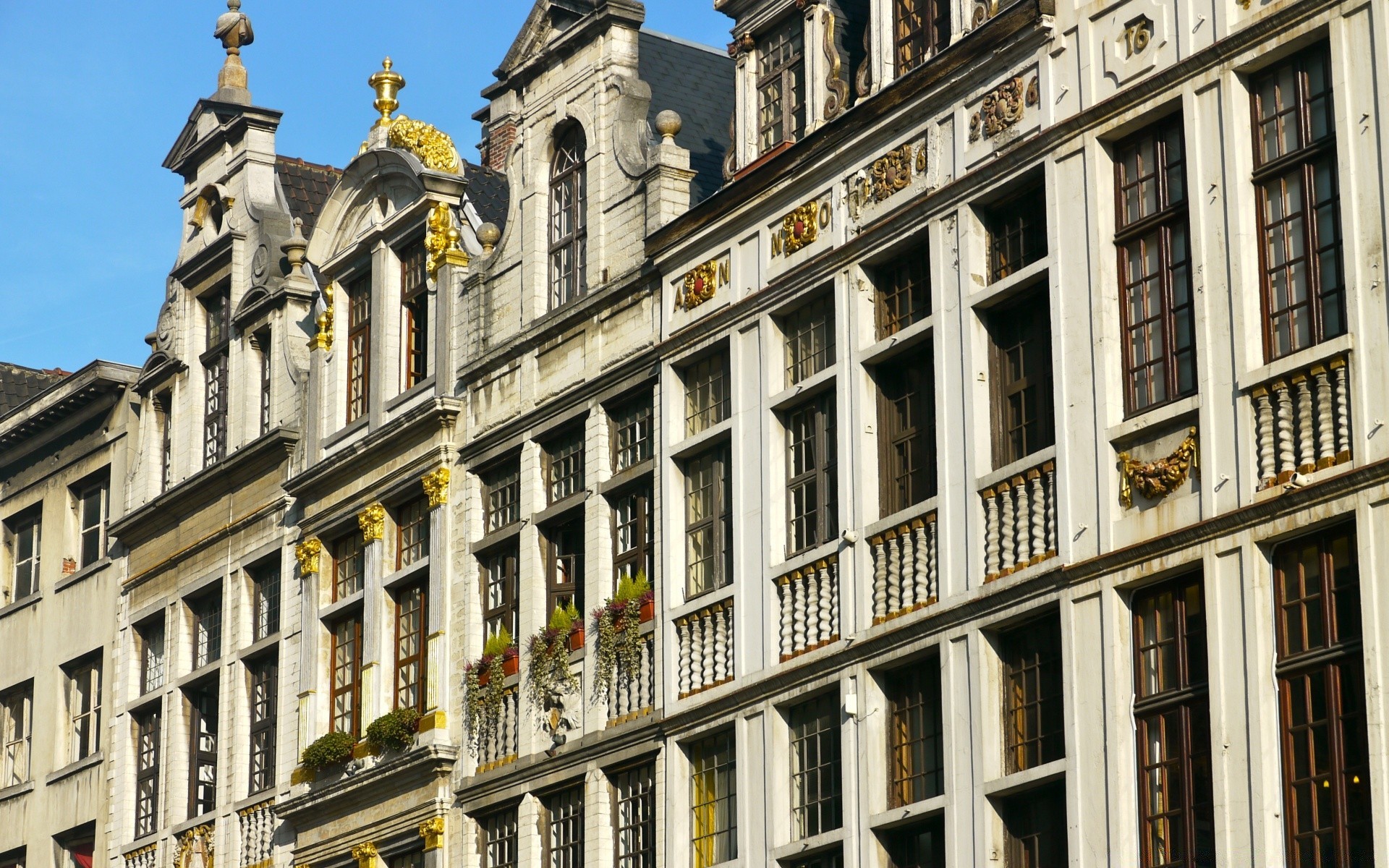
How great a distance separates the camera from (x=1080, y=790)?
20859 mm

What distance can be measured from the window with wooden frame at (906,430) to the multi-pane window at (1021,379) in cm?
75

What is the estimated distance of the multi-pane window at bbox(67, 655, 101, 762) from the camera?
38.3 metres

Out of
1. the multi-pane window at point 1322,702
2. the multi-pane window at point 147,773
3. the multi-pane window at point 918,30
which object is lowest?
the multi-pane window at point 1322,702

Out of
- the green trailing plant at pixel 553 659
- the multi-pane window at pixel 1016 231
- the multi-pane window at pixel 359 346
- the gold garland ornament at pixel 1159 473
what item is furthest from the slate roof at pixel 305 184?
the gold garland ornament at pixel 1159 473

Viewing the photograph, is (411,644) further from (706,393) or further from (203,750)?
(706,393)

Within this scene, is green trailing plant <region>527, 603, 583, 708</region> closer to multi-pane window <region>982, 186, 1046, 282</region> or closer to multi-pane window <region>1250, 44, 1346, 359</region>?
multi-pane window <region>982, 186, 1046, 282</region>

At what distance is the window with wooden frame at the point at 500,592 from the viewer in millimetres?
29109

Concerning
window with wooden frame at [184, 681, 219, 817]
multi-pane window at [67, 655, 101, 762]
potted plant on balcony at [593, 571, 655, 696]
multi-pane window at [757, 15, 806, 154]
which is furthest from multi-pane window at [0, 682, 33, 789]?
multi-pane window at [757, 15, 806, 154]

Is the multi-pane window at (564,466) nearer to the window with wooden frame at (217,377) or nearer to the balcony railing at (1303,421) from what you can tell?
the window with wooden frame at (217,377)

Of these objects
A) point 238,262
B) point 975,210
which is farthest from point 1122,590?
point 238,262

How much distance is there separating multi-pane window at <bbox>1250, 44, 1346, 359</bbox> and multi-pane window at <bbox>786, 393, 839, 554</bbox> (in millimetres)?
5316

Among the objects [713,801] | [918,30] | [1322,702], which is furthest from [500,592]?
[1322,702]

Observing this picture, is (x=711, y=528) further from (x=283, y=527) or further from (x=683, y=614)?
(x=283, y=527)

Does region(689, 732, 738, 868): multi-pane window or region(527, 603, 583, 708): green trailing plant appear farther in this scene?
region(527, 603, 583, 708): green trailing plant
